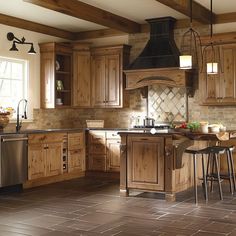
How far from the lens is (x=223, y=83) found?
7.31m

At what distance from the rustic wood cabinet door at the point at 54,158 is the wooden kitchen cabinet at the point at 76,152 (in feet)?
0.98

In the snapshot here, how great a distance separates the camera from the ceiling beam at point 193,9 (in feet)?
20.1

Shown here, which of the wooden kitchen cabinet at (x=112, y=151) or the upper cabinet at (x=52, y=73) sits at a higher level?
the upper cabinet at (x=52, y=73)

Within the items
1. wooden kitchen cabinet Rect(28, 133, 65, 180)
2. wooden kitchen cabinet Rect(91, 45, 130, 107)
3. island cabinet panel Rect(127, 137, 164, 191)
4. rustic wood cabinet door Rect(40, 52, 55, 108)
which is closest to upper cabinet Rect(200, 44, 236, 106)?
wooden kitchen cabinet Rect(91, 45, 130, 107)

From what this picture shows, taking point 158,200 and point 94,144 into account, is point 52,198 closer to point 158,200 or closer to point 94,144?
point 158,200

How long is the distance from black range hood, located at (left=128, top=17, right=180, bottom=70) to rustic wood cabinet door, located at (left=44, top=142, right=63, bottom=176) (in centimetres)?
203

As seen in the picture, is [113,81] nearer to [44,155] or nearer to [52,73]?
[52,73]

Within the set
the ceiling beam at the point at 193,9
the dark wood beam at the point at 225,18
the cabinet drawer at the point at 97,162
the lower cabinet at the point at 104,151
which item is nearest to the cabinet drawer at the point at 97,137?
the lower cabinet at the point at 104,151

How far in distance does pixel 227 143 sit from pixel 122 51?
2625 millimetres

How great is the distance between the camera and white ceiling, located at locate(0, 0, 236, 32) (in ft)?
22.2

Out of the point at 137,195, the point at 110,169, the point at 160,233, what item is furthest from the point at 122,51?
the point at 160,233

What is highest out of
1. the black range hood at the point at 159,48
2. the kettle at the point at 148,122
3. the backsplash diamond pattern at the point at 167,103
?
the black range hood at the point at 159,48

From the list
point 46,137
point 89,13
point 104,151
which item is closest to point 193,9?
point 89,13

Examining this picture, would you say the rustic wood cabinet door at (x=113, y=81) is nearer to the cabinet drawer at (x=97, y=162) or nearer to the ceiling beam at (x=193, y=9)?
the cabinet drawer at (x=97, y=162)
